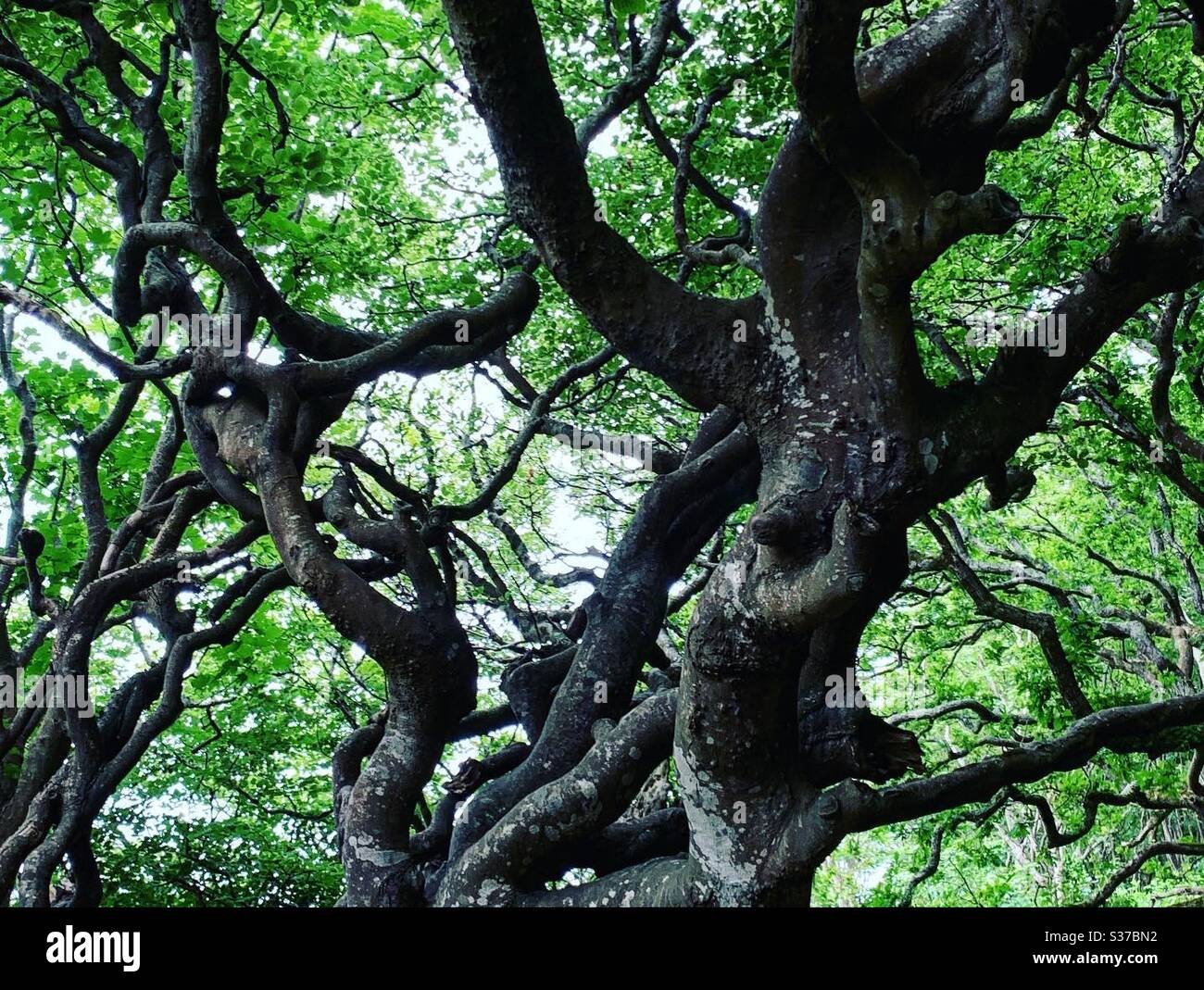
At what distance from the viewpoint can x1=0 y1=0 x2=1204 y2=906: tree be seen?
429cm

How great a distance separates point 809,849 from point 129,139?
25.4 feet

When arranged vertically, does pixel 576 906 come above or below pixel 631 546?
below

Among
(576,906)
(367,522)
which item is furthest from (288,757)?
(576,906)

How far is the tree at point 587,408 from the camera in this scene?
14.1 feet

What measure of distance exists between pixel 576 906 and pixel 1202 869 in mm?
18175

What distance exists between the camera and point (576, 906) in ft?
16.0

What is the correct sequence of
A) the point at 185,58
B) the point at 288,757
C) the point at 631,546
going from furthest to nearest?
Result: the point at 288,757
the point at 185,58
the point at 631,546

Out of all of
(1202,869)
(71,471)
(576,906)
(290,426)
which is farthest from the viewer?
(1202,869)

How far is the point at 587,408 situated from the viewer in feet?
34.4

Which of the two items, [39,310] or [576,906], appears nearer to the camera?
[576,906]
